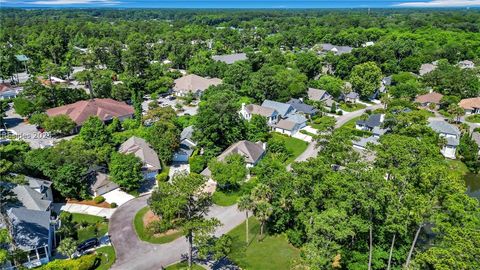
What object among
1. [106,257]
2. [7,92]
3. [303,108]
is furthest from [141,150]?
[7,92]

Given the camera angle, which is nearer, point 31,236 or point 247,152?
point 31,236

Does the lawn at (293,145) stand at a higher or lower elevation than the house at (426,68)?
lower

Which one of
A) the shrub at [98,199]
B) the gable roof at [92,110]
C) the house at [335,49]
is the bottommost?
the shrub at [98,199]

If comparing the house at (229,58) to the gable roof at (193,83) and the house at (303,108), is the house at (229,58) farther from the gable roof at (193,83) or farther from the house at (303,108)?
the house at (303,108)

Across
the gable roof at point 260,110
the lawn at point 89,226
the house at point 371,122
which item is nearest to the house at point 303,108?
the gable roof at point 260,110

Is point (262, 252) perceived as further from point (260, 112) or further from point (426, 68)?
point (426, 68)

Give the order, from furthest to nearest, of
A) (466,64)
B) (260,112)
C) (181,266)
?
(466,64) → (260,112) → (181,266)

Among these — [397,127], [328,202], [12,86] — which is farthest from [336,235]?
[12,86]
